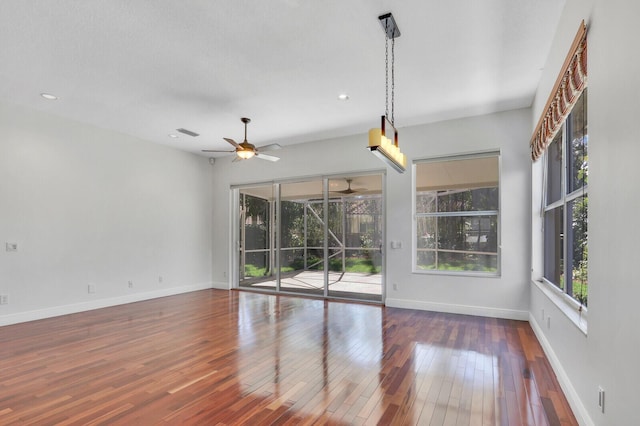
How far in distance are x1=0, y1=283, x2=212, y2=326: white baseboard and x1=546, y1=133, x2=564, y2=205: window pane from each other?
21.6ft

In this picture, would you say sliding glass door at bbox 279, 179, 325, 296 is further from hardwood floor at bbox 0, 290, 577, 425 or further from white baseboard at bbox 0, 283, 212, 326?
white baseboard at bbox 0, 283, 212, 326

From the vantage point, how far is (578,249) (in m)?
2.74

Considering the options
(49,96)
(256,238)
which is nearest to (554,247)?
(256,238)

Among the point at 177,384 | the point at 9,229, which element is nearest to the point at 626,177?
the point at 177,384

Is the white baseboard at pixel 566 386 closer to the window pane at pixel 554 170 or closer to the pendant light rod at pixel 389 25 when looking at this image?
the window pane at pixel 554 170

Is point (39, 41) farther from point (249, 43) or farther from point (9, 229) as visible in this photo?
point (9, 229)

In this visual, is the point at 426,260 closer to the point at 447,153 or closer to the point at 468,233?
the point at 468,233

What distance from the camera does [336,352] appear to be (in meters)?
3.53

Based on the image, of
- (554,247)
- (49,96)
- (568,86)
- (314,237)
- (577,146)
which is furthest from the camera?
(314,237)

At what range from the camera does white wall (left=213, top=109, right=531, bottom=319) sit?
4828 millimetres

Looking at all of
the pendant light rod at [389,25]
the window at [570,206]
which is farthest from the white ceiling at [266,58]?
the window at [570,206]

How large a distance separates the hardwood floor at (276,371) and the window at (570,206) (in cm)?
87

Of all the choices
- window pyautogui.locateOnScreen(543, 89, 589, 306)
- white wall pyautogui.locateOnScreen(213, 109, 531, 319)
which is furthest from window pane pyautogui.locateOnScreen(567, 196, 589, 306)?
white wall pyautogui.locateOnScreen(213, 109, 531, 319)

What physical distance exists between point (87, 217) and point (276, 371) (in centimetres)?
438
